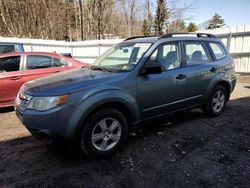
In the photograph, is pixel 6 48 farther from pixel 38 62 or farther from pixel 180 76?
pixel 180 76

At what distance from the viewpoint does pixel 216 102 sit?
5027 millimetres

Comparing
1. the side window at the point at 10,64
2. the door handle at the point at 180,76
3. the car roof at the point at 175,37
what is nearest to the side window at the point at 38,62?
the side window at the point at 10,64

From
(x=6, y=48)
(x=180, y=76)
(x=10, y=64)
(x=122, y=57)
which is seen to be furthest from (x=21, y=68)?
(x=180, y=76)

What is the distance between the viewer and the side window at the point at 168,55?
12.7 feet

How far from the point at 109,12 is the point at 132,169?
86.9 ft

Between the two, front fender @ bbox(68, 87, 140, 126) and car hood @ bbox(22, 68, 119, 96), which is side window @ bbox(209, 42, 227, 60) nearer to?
front fender @ bbox(68, 87, 140, 126)

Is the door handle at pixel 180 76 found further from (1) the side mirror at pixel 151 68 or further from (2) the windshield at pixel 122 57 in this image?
(2) the windshield at pixel 122 57

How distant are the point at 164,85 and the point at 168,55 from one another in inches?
23.9

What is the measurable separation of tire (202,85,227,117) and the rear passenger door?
36 centimetres

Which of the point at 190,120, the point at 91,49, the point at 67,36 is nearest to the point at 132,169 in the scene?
the point at 190,120

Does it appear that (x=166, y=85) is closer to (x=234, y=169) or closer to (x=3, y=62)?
(x=234, y=169)

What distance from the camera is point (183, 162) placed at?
3.23m

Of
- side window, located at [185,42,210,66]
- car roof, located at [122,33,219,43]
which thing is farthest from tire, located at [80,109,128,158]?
side window, located at [185,42,210,66]

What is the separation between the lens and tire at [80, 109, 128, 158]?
3.11 m
